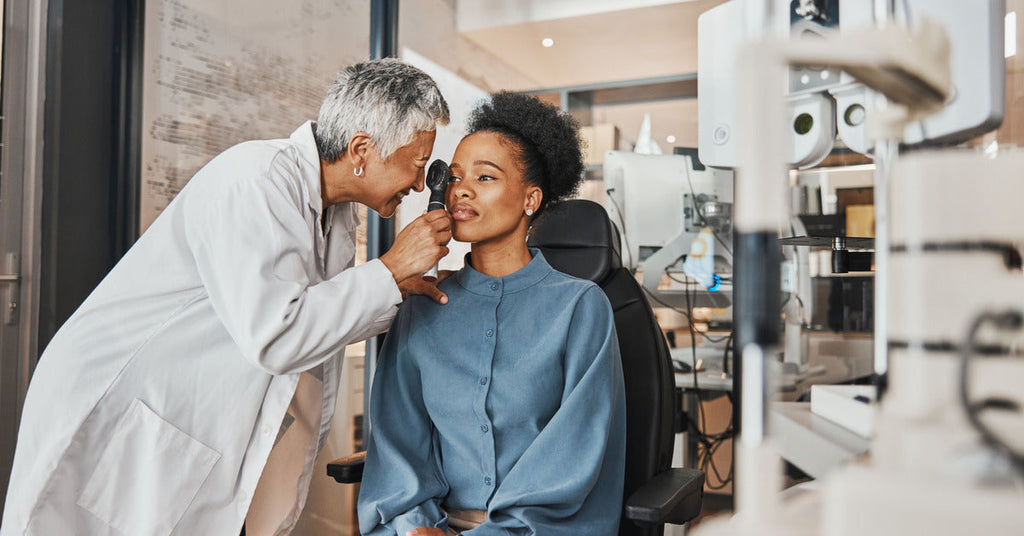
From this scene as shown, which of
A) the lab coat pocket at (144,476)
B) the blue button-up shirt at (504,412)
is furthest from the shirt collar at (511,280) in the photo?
the lab coat pocket at (144,476)

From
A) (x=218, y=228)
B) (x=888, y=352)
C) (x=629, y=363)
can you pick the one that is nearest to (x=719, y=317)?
(x=629, y=363)

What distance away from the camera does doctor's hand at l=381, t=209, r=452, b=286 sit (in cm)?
136

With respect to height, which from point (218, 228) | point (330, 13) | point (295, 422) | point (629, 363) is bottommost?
point (295, 422)

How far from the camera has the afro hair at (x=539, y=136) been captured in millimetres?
1524

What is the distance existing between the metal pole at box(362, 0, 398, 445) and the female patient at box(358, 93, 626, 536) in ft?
3.03

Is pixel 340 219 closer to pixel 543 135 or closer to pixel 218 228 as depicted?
pixel 218 228

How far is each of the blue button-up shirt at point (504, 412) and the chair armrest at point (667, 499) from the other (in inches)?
3.3

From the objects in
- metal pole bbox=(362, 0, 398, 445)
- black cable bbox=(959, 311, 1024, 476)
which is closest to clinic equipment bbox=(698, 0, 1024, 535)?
black cable bbox=(959, 311, 1024, 476)

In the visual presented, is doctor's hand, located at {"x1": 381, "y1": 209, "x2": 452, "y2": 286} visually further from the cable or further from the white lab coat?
the cable

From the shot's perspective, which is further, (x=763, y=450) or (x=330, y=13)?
(x=330, y=13)

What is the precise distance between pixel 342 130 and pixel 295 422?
0.67 meters

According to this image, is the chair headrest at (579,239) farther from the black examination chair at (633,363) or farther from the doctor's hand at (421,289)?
the doctor's hand at (421,289)

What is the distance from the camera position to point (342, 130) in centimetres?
142

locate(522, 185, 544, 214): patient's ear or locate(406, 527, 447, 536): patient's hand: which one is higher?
locate(522, 185, 544, 214): patient's ear
